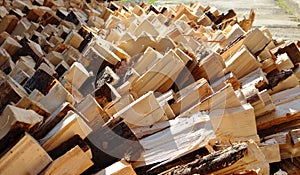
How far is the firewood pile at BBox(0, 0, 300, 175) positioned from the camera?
154 centimetres

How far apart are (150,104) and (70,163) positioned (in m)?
0.41

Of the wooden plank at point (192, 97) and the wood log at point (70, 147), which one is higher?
the wooden plank at point (192, 97)

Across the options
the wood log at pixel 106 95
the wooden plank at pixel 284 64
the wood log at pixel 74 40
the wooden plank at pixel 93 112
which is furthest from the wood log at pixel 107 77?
the wooden plank at pixel 284 64

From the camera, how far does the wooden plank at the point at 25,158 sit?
58.5 inches

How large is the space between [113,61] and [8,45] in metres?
0.76

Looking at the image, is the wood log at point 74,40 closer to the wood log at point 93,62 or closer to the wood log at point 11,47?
the wood log at point 11,47

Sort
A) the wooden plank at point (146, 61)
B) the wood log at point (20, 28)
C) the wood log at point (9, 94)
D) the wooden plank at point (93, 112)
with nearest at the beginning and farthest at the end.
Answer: the wooden plank at point (93, 112), the wood log at point (9, 94), the wooden plank at point (146, 61), the wood log at point (20, 28)

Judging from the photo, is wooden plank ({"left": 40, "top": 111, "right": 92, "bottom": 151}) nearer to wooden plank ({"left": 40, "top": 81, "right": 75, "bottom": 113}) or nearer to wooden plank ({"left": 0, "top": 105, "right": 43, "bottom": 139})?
wooden plank ({"left": 0, "top": 105, "right": 43, "bottom": 139})

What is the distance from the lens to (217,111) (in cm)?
179

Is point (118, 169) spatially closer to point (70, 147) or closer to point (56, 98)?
point (70, 147)

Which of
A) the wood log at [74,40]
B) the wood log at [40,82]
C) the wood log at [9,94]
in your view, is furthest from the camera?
the wood log at [74,40]

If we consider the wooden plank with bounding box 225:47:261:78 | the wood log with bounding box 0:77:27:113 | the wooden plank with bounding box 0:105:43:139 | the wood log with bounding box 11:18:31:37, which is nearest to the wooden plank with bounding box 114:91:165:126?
the wooden plank with bounding box 0:105:43:139

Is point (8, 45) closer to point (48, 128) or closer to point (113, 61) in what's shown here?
point (113, 61)

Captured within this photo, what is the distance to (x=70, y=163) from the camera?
1525 mm
